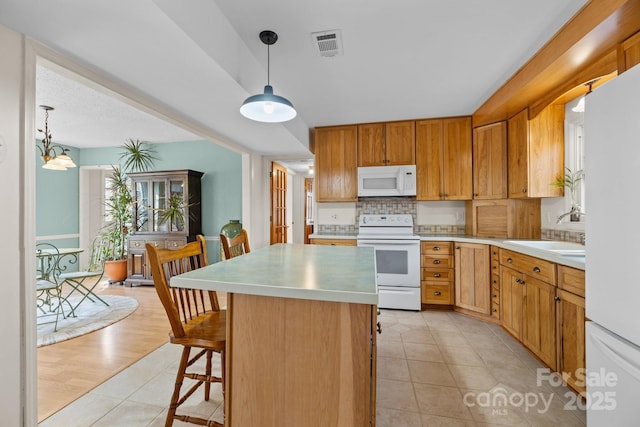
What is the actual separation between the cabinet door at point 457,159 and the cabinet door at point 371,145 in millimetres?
762

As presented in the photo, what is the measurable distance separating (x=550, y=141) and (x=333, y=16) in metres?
2.34

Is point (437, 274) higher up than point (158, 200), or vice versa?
point (158, 200)

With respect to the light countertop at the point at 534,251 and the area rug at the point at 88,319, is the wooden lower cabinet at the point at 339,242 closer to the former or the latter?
the light countertop at the point at 534,251

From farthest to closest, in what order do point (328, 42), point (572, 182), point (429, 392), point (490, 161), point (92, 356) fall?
1. point (490, 161)
2. point (572, 182)
3. point (92, 356)
4. point (328, 42)
5. point (429, 392)

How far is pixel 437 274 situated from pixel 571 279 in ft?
5.45

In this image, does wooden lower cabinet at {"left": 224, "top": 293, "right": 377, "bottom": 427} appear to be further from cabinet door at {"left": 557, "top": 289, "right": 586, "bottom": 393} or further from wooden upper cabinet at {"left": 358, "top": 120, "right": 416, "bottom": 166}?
wooden upper cabinet at {"left": 358, "top": 120, "right": 416, "bottom": 166}

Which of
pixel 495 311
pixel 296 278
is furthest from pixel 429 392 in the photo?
pixel 495 311

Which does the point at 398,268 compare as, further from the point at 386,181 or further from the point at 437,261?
the point at 386,181

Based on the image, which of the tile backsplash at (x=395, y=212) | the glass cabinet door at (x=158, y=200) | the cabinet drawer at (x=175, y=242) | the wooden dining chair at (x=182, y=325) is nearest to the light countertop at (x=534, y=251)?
the tile backsplash at (x=395, y=212)

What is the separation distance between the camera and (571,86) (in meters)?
2.21

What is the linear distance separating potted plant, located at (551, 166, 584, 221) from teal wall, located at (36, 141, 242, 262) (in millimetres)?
4165

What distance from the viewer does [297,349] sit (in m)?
1.07

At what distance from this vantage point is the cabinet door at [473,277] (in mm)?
3057

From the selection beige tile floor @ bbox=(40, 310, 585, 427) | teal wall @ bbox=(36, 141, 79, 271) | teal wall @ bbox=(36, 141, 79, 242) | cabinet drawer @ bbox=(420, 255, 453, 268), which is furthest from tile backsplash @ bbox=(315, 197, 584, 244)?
teal wall @ bbox=(36, 141, 79, 242)
